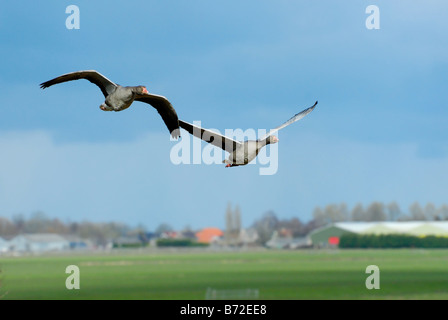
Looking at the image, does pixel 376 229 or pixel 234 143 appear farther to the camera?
pixel 376 229

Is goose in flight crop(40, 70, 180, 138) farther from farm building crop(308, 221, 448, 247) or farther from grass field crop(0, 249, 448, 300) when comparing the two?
farm building crop(308, 221, 448, 247)

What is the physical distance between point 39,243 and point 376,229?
277ft

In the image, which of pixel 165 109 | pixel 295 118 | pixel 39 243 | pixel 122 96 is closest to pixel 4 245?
pixel 39 243

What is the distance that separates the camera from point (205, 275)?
307 feet

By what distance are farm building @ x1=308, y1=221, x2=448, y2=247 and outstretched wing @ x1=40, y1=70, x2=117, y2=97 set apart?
536ft

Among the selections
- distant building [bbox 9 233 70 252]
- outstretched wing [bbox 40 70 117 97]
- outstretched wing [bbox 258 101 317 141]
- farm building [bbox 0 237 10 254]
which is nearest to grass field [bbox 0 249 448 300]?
outstretched wing [bbox 258 101 317 141]

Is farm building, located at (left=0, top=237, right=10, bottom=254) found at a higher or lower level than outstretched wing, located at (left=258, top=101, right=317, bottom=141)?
lower

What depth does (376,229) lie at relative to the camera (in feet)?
569

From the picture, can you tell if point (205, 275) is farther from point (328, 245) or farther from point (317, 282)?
point (328, 245)

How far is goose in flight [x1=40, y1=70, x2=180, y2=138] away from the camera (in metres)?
10.3

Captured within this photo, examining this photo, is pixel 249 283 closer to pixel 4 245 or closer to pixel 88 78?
pixel 88 78

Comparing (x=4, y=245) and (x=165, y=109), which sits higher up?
(x=165, y=109)
